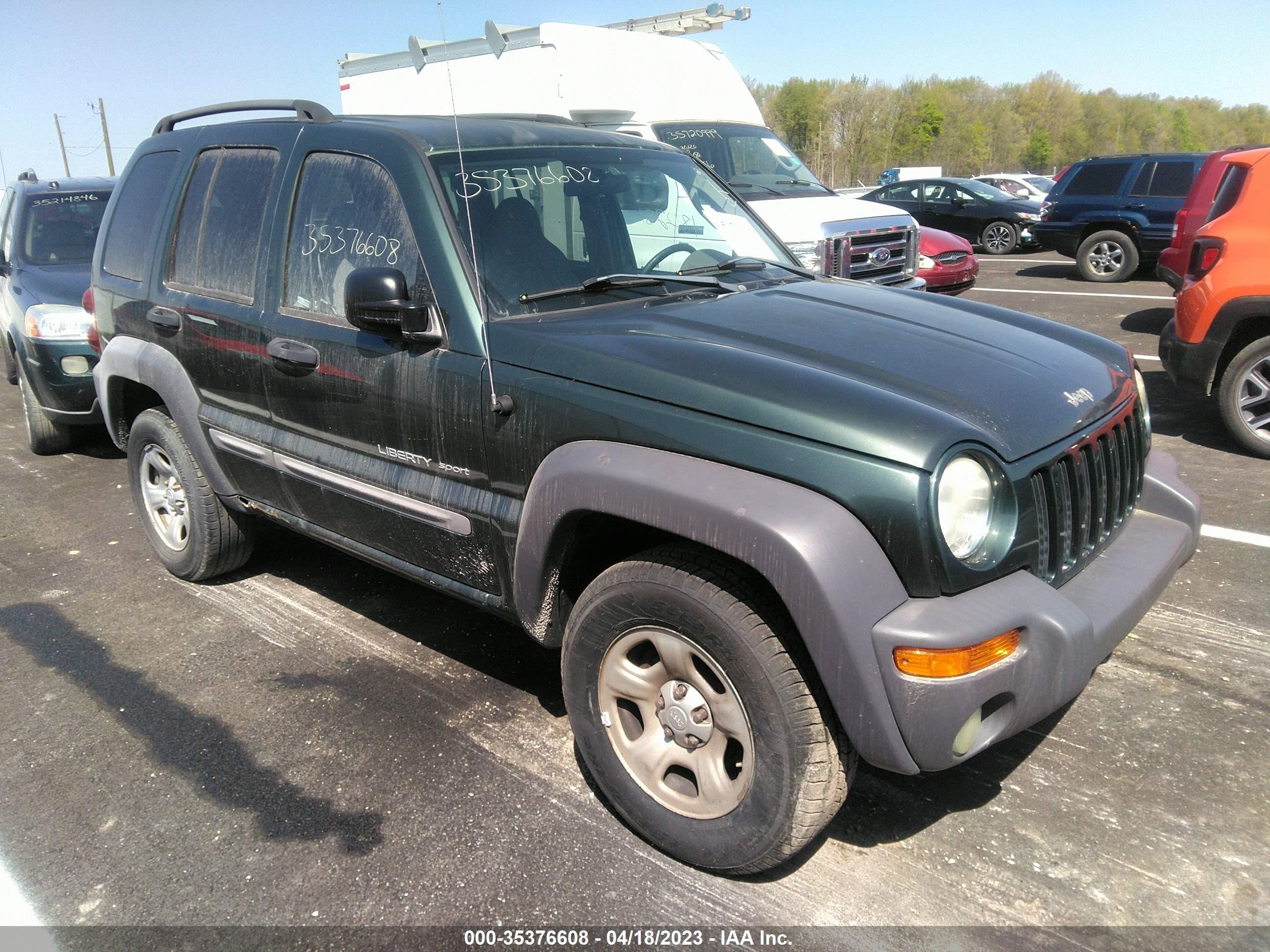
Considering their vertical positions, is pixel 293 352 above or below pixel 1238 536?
above

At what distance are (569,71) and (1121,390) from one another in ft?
21.6

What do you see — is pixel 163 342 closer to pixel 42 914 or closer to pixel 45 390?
pixel 42 914

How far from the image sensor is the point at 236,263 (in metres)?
3.88

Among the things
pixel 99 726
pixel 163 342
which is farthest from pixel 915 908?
pixel 163 342

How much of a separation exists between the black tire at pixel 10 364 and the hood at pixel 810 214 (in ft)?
19.7

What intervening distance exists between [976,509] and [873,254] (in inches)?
262

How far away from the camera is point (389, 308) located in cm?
299

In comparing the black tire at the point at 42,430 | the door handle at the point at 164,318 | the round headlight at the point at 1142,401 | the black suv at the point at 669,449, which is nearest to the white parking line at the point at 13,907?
the black suv at the point at 669,449

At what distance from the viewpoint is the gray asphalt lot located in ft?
8.53

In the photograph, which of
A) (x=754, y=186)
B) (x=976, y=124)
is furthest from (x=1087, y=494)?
(x=976, y=124)

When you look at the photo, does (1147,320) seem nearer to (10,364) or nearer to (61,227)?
(61,227)

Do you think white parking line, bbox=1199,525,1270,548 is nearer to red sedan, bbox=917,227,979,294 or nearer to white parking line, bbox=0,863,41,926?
white parking line, bbox=0,863,41,926

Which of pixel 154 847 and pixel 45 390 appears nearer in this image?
pixel 154 847

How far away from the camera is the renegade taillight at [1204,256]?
611 cm
